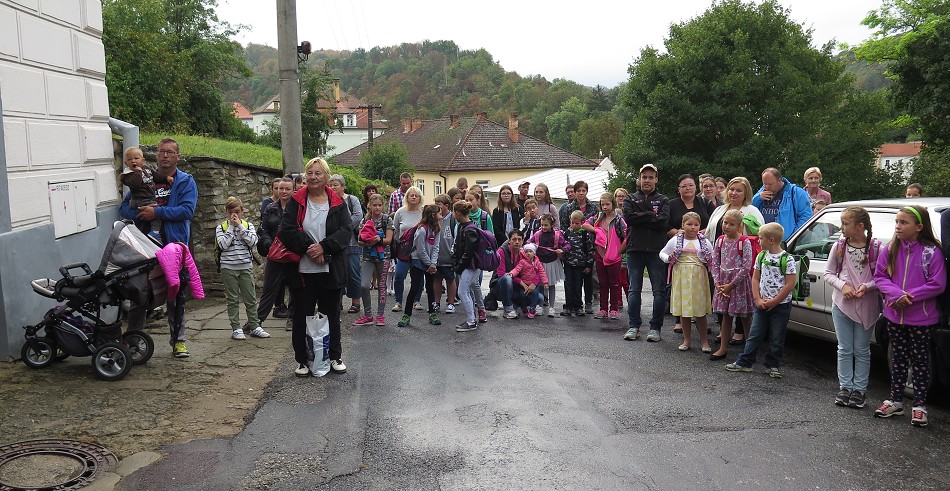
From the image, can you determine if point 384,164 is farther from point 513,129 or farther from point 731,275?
point 731,275

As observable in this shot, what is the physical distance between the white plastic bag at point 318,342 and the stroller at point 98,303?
1.46 metres

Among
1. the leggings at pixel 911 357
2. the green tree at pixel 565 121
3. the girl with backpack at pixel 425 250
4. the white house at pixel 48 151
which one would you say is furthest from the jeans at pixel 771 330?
the green tree at pixel 565 121

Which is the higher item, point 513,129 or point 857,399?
point 513,129

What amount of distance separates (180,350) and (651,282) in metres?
5.36

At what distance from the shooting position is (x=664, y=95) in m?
32.4

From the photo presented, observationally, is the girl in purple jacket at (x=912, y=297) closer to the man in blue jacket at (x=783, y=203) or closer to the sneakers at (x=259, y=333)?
the man in blue jacket at (x=783, y=203)

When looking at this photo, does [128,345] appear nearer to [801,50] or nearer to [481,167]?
[801,50]

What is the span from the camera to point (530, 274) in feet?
35.2

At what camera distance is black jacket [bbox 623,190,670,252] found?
30.0 ft

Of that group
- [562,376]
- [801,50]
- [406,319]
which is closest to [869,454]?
[562,376]

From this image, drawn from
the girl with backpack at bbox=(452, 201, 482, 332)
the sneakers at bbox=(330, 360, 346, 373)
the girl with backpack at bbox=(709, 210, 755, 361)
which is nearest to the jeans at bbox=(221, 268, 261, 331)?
the sneakers at bbox=(330, 360, 346, 373)

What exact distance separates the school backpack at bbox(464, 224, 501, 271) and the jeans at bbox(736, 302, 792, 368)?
376cm

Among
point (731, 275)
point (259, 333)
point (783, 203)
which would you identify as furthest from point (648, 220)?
point (259, 333)

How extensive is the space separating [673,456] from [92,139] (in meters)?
6.86
